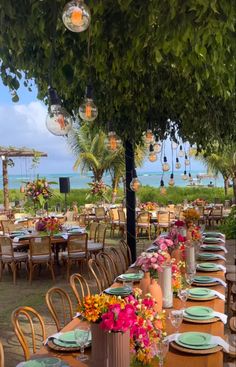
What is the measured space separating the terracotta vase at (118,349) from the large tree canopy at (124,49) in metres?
1.78

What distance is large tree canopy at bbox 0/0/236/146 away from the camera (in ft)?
8.88

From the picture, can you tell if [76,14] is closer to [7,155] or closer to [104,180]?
[7,155]

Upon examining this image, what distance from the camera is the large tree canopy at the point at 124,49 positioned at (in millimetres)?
2707

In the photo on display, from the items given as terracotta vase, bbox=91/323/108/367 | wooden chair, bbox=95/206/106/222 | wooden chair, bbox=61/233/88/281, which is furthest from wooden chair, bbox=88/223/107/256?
terracotta vase, bbox=91/323/108/367

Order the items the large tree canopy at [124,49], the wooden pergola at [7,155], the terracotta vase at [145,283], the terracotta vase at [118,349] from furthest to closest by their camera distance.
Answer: the wooden pergola at [7,155]
the terracotta vase at [145,283]
the large tree canopy at [124,49]
the terracotta vase at [118,349]

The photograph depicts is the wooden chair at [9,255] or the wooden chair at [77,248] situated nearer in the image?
the wooden chair at [9,255]

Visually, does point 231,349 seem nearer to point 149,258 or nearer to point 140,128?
point 149,258

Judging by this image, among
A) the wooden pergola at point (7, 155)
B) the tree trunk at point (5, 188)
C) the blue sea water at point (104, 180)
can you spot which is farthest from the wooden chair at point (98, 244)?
the tree trunk at point (5, 188)

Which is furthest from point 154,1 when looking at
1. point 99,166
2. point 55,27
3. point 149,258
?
point 99,166

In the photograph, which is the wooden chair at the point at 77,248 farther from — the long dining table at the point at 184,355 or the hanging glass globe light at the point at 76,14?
the hanging glass globe light at the point at 76,14

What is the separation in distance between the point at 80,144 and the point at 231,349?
1502cm

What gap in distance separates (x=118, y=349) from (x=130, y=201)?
5300mm

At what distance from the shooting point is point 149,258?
3.12 m

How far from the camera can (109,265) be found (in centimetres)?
503
